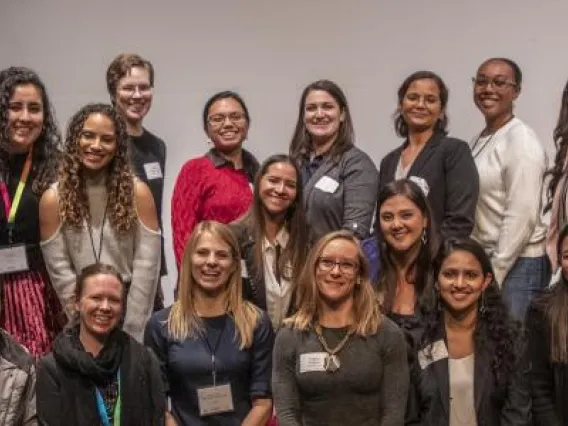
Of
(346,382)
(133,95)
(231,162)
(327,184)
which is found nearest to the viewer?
(346,382)

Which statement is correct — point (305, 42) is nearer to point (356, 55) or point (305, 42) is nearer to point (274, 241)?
point (356, 55)

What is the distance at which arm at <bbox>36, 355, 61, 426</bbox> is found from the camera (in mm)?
3215

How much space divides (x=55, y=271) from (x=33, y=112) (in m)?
0.60

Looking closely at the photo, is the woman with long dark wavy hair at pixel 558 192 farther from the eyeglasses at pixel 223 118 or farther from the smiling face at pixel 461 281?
the eyeglasses at pixel 223 118

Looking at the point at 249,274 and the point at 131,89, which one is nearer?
the point at 249,274

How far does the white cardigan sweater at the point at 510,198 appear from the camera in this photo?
3.81 metres

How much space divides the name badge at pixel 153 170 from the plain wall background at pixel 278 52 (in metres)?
0.62

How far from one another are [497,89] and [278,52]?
55.7 inches

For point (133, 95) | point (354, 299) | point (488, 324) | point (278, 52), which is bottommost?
point (488, 324)

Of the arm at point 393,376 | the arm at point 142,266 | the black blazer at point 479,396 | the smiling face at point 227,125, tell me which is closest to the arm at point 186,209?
the smiling face at point 227,125

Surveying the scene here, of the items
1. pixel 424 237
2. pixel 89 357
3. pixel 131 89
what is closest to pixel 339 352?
pixel 424 237

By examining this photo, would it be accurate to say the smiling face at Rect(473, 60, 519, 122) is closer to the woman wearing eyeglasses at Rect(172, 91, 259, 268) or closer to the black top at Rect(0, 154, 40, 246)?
the woman wearing eyeglasses at Rect(172, 91, 259, 268)

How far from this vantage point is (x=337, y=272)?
3.29 metres

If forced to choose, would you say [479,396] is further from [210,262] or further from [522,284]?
[210,262]
